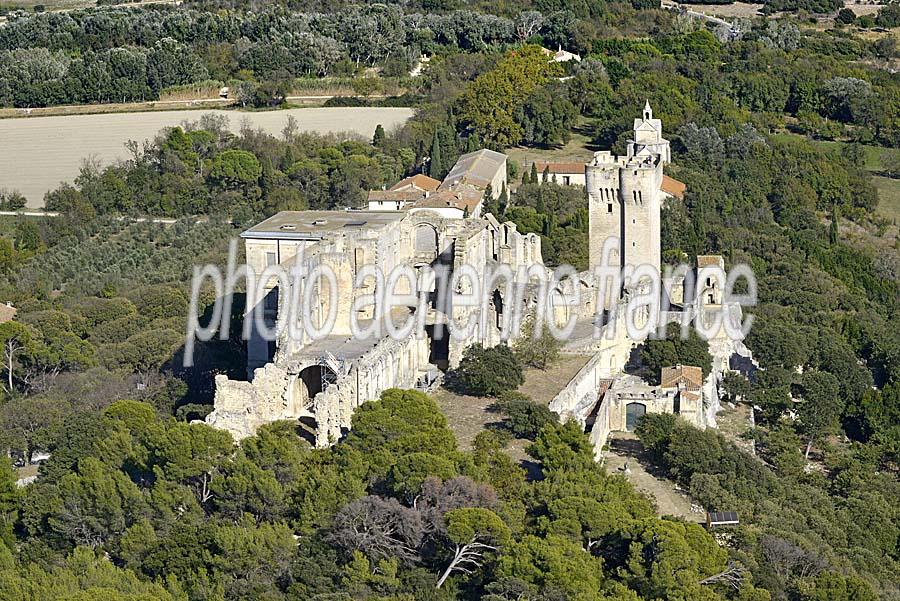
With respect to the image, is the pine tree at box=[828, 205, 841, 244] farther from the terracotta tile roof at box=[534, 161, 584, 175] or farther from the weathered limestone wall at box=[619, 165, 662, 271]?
the weathered limestone wall at box=[619, 165, 662, 271]

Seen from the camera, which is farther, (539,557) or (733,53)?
(733,53)

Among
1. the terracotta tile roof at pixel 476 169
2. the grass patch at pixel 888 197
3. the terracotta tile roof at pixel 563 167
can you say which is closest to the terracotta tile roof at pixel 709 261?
the terracotta tile roof at pixel 476 169

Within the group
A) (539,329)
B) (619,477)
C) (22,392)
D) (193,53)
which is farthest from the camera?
(193,53)

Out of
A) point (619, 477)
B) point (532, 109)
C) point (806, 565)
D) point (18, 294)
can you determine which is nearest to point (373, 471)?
point (619, 477)

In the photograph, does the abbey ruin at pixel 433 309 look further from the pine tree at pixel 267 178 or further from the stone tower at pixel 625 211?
the pine tree at pixel 267 178

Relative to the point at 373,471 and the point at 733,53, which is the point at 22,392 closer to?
the point at 373,471

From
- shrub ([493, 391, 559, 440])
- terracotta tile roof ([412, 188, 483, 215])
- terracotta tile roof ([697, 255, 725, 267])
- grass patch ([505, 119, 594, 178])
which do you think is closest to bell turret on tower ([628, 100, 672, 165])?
terracotta tile roof ([412, 188, 483, 215])
